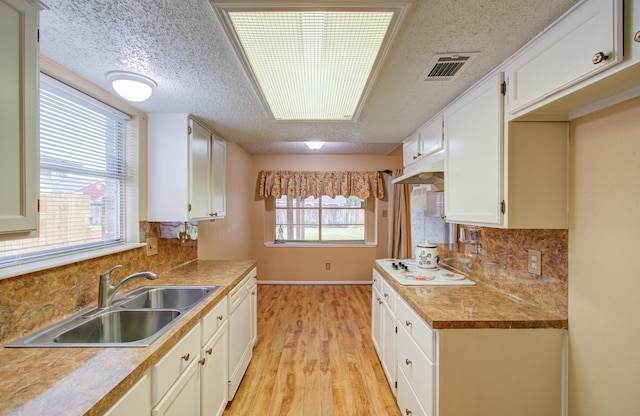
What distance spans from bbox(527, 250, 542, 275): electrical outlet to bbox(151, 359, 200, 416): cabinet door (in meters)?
1.92

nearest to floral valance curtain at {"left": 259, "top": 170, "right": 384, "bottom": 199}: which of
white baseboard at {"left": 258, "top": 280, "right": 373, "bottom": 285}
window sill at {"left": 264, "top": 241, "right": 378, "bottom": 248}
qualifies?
window sill at {"left": 264, "top": 241, "right": 378, "bottom": 248}

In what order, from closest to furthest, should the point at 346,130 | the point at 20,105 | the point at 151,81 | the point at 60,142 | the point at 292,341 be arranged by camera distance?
the point at 20,105 → the point at 60,142 → the point at 151,81 → the point at 346,130 → the point at 292,341

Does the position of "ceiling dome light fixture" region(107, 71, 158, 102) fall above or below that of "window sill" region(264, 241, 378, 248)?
above

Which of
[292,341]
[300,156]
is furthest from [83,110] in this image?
[300,156]

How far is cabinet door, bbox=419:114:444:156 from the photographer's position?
2.01m

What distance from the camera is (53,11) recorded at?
991mm

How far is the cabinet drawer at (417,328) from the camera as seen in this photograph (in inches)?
51.3

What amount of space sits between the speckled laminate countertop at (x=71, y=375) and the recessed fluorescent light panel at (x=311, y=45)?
134 cm

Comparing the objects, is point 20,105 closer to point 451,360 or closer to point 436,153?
point 451,360

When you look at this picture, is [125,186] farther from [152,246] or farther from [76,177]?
[152,246]

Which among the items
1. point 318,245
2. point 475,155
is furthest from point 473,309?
point 318,245

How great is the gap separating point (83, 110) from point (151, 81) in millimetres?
483

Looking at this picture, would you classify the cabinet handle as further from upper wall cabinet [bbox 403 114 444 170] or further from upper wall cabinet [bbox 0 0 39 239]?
upper wall cabinet [bbox 0 0 39 239]

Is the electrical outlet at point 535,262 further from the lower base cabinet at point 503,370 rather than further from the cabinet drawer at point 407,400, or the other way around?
the cabinet drawer at point 407,400
